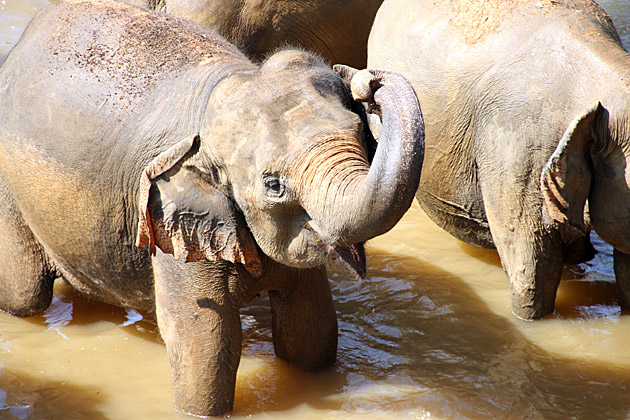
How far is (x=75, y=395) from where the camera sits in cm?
420

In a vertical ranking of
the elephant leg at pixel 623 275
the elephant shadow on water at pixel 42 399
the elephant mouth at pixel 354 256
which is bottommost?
the elephant shadow on water at pixel 42 399

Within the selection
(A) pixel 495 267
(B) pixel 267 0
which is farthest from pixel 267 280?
(B) pixel 267 0

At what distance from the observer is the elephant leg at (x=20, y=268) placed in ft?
14.8

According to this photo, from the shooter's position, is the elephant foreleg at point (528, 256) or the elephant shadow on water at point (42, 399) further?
the elephant foreleg at point (528, 256)

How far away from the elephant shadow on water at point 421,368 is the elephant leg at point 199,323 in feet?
1.05

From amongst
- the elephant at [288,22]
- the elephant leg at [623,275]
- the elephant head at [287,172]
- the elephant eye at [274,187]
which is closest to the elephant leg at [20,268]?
the elephant head at [287,172]

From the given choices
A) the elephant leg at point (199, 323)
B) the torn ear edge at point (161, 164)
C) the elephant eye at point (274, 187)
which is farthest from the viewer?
the elephant leg at point (199, 323)

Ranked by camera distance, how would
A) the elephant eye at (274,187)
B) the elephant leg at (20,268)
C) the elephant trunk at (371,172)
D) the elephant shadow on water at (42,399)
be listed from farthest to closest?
the elephant leg at (20,268) < the elephant shadow on water at (42,399) < the elephant eye at (274,187) < the elephant trunk at (371,172)

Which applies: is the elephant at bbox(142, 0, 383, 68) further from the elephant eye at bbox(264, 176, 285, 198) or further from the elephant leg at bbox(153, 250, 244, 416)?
the elephant eye at bbox(264, 176, 285, 198)

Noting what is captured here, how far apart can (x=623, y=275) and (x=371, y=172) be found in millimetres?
2704

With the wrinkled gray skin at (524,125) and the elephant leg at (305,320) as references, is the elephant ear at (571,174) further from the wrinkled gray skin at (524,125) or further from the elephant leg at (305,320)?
the elephant leg at (305,320)

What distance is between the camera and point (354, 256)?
3.28 m

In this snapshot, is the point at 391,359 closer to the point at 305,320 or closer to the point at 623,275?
the point at 305,320

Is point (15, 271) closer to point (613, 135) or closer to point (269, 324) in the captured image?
point (269, 324)
